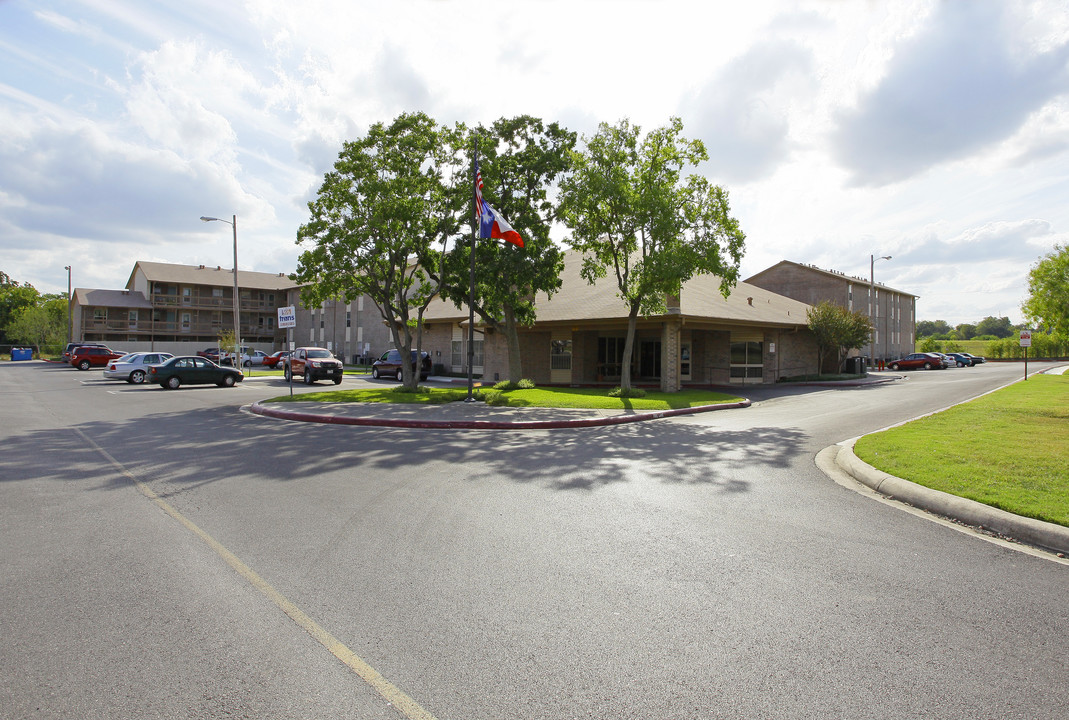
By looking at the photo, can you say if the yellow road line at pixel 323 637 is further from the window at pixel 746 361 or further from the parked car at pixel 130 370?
the parked car at pixel 130 370

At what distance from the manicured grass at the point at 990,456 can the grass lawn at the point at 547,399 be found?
751 centimetres

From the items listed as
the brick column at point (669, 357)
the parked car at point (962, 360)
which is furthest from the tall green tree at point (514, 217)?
the parked car at point (962, 360)

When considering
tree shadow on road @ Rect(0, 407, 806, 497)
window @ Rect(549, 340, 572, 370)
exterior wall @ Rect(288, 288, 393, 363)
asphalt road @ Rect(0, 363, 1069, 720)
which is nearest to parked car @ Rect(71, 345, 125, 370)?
exterior wall @ Rect(288, 288, 393, 363)

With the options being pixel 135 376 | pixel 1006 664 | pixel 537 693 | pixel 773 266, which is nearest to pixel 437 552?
pixel 537 693

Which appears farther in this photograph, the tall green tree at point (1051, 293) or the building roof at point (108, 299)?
the building roof at point (108, 299)

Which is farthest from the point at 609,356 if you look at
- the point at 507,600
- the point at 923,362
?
the point at 923,362

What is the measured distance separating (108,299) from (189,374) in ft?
152

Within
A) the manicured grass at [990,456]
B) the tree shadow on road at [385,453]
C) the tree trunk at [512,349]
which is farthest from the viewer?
the tree trunk at [512,349]

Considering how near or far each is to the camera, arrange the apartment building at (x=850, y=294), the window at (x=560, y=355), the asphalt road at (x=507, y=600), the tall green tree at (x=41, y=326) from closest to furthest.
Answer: the asphalt road at (x=507, y=600)
the window at (x=560, y=355)
the apartment building at (x=850, y=294)
the tall green tree at (x=41, y=326)

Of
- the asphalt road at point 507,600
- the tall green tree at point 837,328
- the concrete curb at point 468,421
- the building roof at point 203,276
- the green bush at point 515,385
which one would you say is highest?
the building roof at point 203,276

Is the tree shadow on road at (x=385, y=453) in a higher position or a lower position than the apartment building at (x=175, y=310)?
lower

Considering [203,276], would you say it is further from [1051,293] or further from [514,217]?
[1051,293]

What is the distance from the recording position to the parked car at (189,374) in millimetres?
27750

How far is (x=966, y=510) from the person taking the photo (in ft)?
21.8
